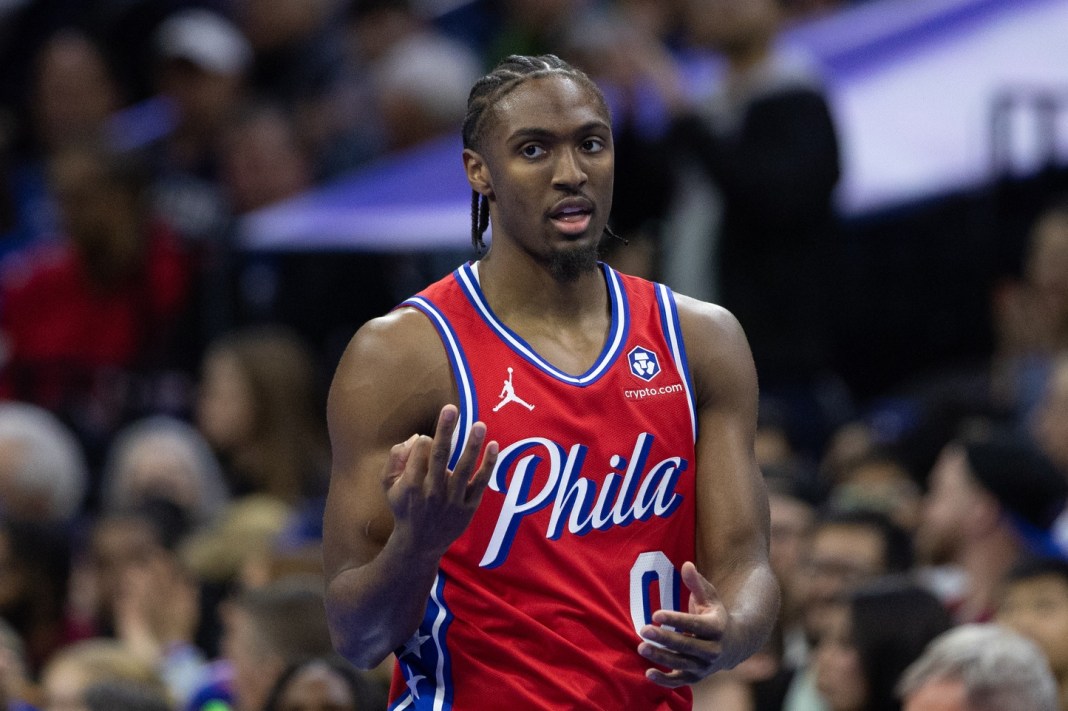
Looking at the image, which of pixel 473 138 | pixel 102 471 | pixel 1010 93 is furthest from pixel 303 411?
pixel 473 138

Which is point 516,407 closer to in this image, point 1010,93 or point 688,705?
point 688,705

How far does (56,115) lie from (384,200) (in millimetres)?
2939

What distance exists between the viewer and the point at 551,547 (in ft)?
12.1

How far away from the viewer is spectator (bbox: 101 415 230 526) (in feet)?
28.1

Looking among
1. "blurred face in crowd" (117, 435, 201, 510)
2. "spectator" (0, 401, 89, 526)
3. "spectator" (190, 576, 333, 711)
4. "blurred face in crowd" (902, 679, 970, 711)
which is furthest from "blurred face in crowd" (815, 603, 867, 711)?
"spectator" (0, 401, 89, 526)

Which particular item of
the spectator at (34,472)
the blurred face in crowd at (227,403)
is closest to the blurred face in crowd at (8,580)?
the spectator at (34,472)

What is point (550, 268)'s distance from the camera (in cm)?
383

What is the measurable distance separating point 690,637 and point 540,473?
1.56ft

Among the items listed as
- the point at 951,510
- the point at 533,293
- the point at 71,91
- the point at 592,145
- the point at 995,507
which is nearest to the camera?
the point at 592,145

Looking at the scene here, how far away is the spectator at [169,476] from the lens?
8.56 metres

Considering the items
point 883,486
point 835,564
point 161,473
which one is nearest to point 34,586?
point 161,473

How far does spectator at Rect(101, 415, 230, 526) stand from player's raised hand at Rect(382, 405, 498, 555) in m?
5.08

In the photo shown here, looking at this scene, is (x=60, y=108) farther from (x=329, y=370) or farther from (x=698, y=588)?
(x=698, y=588)

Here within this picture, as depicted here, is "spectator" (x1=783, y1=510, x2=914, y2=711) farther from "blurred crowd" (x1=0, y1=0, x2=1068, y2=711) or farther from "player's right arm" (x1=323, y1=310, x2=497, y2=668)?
"player's right arm" (x1=323, y1=310, x2=497, y2=668)
